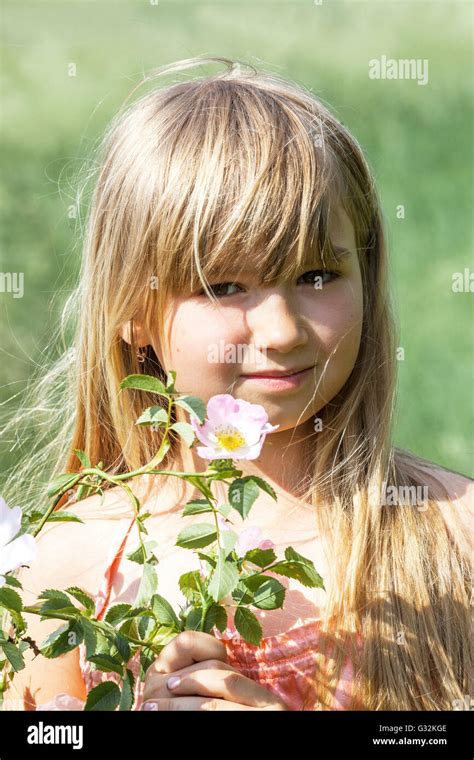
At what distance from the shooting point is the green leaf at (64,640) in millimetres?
905

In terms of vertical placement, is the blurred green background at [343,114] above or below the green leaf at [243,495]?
above

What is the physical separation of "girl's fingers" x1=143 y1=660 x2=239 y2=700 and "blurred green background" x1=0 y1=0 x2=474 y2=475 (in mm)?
1203

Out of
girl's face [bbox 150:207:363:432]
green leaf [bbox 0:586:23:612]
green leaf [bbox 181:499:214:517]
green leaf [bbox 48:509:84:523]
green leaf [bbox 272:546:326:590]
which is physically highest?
girl's face [bbox 150:207:363:432]

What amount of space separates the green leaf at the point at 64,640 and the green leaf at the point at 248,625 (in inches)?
6.1

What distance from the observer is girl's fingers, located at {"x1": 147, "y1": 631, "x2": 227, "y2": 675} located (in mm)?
994

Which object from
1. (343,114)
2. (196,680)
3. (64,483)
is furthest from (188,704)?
(343,114)

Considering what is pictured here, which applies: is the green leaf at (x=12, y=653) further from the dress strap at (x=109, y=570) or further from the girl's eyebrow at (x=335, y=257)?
the girl's eyebrow at (x=335, y=257)

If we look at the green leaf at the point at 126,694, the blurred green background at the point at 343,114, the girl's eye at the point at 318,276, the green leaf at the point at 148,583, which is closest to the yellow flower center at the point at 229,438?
the green leaf at the point at 148,583

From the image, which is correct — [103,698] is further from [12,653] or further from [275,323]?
[275,323]

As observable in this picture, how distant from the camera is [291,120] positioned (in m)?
1.30

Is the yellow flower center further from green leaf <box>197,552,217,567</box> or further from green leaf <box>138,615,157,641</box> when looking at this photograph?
green leaf <box>138,615,157,641</box>

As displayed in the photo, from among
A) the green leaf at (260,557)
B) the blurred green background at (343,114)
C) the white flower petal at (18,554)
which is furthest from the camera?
the blurred green background at (343,114)

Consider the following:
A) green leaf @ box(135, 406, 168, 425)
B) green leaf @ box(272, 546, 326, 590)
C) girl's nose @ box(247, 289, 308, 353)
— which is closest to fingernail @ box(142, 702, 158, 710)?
green leaf @ box(272, 546, 326, 590)
